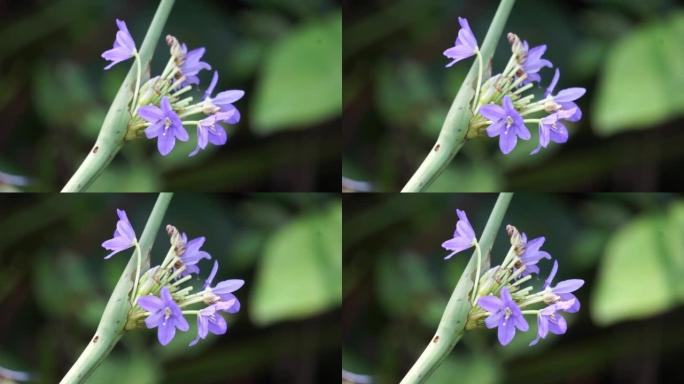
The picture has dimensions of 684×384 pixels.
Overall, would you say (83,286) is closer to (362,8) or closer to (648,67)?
(362,8)

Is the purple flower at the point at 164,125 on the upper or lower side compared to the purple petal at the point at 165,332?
upper

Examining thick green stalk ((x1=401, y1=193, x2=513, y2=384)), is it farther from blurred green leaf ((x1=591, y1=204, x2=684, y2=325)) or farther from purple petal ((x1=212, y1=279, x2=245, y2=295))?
purple petal ((x1=212, y1=279, x2=245, y2=295))

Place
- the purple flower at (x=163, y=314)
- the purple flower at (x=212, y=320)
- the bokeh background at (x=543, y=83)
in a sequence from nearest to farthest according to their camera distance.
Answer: the purple flower at (x=163, y=314), the purple flower at (x=212, y=320), the bokeh background at (x=543, y=83)

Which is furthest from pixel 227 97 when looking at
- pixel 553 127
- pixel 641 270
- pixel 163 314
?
pixel 641 270

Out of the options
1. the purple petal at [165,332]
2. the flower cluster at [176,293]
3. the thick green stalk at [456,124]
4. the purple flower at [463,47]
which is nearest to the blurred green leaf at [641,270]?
the thick green stalk at [456,124]

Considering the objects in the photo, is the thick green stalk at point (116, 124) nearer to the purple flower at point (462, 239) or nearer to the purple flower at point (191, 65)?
the purple flower at point (191, 65)

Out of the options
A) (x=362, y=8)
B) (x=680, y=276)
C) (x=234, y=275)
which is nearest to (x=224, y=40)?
(x=362, y=8)
